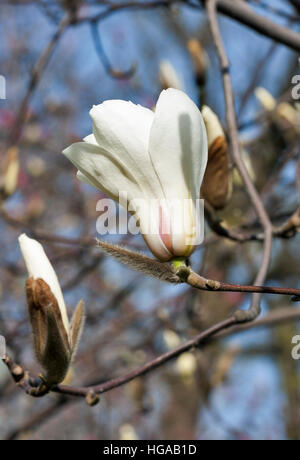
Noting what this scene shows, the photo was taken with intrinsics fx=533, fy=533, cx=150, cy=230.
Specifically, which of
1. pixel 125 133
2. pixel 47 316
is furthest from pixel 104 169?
pixel 47 316

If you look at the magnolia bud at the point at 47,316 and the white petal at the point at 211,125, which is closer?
the magnolia bud at the point at 47,316

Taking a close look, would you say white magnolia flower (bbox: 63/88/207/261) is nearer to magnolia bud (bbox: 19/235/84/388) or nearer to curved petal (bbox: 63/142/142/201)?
curved petal (bbox: 63/142/142/201)

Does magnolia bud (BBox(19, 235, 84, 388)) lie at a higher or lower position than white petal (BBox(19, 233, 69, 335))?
lower

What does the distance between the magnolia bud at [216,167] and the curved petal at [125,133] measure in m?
0.22

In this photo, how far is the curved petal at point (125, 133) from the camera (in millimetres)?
481

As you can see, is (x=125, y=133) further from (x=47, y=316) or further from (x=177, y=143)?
(x=47, y=316)

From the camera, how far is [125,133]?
1.57 ft

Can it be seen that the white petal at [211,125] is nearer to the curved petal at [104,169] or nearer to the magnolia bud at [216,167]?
the magnolia bud at [216,167]

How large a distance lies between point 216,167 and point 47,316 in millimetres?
313

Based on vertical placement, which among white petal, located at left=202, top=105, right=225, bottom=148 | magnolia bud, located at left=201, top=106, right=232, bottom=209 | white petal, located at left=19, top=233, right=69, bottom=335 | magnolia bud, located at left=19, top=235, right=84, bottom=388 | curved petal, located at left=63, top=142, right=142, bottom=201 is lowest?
magnolia bud, located at left=19, top=235, right=84, bottom=388

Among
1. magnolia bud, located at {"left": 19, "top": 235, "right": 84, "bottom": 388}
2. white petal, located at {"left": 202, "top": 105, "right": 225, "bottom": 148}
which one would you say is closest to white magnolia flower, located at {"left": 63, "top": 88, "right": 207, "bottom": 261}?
magnolia bud, located at {"left": 19, "top": 235, "right": 84, "bottom": 388}

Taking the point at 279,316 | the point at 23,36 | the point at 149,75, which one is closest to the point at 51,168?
the point at 23,36

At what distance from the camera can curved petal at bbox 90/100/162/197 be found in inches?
18.9

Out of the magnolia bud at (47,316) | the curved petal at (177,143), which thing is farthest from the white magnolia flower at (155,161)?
the magnolia bud at (47,316)
